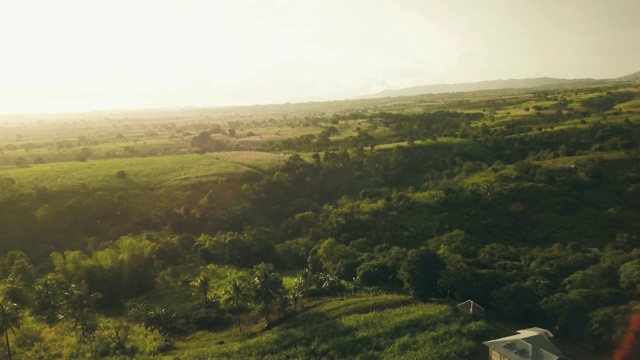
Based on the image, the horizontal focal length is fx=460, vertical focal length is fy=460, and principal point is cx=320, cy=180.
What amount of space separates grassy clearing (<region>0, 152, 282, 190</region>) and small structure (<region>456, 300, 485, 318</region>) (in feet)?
186

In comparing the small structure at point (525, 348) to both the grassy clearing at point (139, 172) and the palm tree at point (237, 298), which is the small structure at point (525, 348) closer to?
the palm tree at point (237, 298)

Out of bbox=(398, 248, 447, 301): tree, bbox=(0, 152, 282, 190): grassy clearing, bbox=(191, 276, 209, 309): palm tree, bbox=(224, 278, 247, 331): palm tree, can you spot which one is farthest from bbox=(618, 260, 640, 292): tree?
bbox=(0, 152, 282, 190): grassy clearing

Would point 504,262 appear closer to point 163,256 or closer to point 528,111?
point 163,256

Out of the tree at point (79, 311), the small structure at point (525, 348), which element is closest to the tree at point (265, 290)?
the tree at point (79, 311)

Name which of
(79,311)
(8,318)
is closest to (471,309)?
(79,311)

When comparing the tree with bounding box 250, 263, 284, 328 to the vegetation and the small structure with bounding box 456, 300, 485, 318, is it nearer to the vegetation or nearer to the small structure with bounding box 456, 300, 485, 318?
the vegetation

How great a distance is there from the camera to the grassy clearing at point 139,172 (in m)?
82.1

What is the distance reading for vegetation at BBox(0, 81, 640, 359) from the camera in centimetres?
4228

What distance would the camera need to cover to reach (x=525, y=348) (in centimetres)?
3541

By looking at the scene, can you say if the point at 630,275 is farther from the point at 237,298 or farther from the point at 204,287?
the point at 204,287

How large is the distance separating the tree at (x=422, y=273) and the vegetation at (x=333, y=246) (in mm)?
151

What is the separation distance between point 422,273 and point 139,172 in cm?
6275

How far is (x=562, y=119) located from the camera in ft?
379

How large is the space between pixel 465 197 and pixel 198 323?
4533cm
